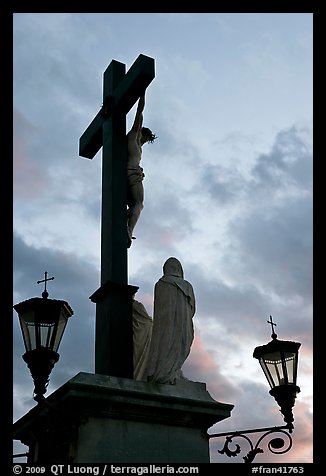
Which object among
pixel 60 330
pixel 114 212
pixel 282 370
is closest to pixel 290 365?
pixel 282 370

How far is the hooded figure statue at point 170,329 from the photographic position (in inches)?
362

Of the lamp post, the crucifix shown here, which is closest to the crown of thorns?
the crucifix

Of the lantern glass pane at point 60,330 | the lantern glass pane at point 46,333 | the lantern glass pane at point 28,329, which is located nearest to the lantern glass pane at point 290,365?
the lantern glass pane at point 60,330

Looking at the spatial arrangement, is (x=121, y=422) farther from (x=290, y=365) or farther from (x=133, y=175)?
(x=133, y=175)

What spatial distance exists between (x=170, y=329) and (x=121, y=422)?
1158 mm

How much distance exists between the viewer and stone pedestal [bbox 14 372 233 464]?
27.6 feet

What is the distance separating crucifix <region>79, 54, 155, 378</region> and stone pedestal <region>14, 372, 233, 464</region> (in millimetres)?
694

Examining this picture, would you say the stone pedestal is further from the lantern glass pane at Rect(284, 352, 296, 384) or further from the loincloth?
the loincloth

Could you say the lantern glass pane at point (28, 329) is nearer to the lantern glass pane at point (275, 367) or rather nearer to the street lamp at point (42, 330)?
the street lamp at point (42, 330)

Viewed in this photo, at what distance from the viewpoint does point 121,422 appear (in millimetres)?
8625

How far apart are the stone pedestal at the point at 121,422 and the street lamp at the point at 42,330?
34 cm

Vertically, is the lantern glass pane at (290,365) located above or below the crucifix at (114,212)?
below
